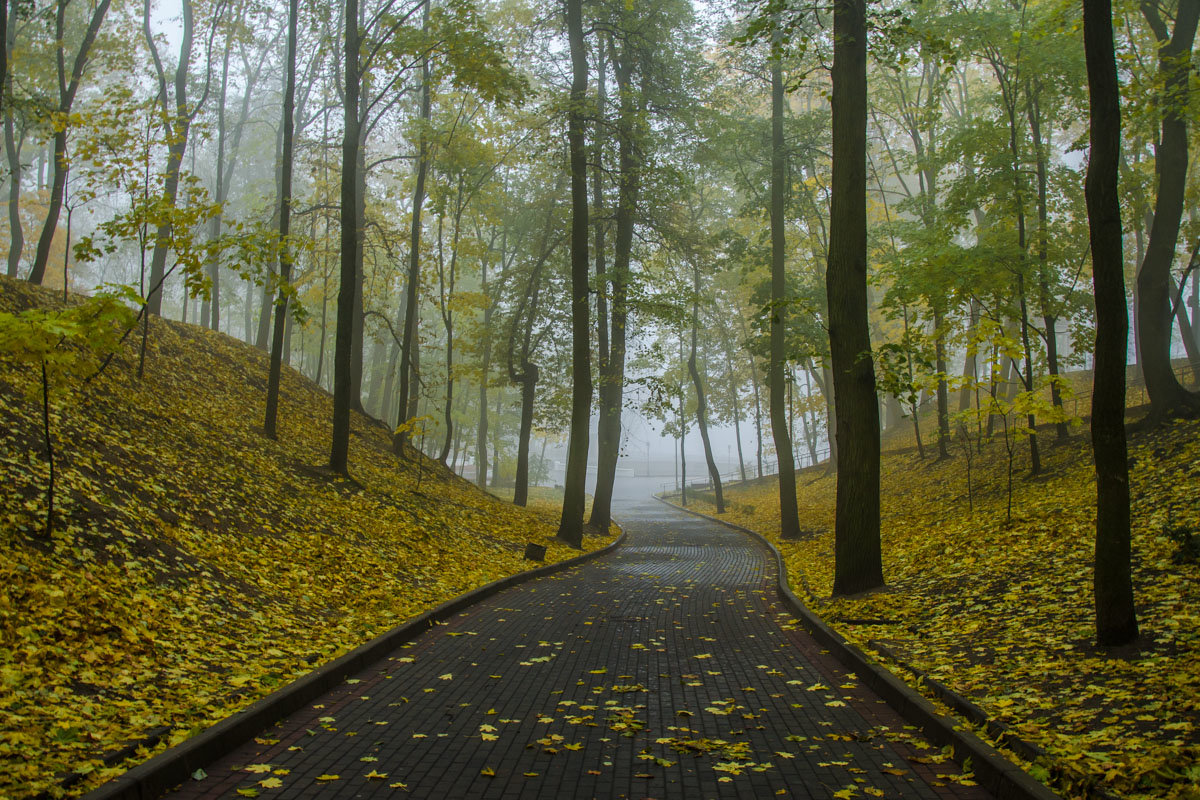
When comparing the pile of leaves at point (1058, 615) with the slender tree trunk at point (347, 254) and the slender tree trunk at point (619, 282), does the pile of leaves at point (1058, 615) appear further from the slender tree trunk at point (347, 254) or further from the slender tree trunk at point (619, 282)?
the slender tree trunk at point (347, 254)

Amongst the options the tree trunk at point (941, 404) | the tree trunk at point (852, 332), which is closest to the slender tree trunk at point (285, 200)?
the tree trunk at point (852, 332)

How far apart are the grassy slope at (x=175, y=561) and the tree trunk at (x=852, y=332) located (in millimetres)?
5235

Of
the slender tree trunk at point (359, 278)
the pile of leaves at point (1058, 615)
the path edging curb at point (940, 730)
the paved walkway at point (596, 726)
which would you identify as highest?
the slender tree trunk at point (359, 278)

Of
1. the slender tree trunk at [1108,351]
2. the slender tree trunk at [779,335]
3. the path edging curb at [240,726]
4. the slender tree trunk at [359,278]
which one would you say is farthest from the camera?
the slender tree trunk at [359,278]

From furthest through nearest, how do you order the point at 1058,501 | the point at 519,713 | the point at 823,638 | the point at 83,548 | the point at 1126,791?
1. the point at 1058,501
2. the point at 823,638
3. the point at 83,548
4. the point at 519,713
5. the point at 1126,791

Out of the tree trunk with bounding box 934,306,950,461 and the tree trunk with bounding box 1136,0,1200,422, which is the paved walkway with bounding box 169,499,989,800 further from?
the tree trunk with bounding box 934,306,950,461

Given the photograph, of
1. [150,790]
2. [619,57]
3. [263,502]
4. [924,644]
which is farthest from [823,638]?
[619,57]

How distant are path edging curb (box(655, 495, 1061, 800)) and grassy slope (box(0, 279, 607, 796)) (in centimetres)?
421

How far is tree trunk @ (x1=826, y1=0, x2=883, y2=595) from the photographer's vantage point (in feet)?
31.2

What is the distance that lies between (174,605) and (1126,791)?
21.6 feet

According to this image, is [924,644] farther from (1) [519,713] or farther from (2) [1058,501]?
(2) [1058,501]

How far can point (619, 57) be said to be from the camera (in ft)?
68.9

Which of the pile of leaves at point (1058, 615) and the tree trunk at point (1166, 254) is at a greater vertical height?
the tree trunk at point (1166, 254)

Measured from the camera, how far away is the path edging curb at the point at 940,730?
11.8 feet
